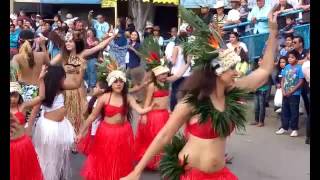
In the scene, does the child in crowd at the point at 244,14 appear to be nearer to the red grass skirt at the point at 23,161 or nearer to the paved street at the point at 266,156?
the paved street at the point at 266,156

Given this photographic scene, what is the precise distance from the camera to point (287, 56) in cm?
952

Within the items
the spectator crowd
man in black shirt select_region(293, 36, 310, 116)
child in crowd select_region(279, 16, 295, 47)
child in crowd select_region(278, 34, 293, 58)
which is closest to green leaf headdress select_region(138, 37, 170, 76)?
the spectator crowd

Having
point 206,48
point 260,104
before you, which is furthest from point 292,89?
Result: point 206,48

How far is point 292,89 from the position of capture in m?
9.12

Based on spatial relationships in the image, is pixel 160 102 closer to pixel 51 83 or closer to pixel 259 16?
pixel 51 83

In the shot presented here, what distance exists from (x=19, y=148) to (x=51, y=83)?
1.06m

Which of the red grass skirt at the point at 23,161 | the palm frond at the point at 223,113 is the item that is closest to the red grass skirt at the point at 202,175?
the palm frond at the point at 223,113

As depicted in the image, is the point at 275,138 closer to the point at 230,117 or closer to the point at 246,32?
the point at 246,32

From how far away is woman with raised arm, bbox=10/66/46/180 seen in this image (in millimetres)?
5434

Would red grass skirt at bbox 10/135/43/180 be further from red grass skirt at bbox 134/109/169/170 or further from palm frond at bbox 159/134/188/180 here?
red grass skirt at bbox 134/109/169/170

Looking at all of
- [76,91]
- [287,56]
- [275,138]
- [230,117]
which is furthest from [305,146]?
[230,117]

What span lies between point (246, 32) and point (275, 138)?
12.3 ft

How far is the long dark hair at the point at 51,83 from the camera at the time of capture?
6.29 m

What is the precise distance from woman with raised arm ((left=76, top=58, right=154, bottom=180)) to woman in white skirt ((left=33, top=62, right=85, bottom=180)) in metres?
0.21
